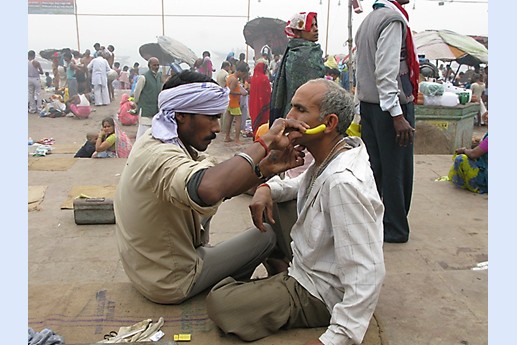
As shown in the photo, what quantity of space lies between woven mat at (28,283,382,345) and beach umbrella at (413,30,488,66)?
12.3 metres

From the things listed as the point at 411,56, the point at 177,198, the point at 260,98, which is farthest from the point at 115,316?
the point at 260,98

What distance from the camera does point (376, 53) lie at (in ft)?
12.2

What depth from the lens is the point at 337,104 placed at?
7.82ft

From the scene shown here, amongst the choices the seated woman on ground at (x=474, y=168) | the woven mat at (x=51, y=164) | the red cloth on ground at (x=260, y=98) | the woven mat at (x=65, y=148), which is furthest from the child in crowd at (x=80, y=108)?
the seated woman on ground at (x=474, y=168)

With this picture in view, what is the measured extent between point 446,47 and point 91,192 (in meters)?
11.2

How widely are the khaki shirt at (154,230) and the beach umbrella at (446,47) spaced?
1234 centimetres

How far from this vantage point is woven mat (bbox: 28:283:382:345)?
2.41 metres

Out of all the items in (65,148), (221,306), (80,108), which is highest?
(221,306)

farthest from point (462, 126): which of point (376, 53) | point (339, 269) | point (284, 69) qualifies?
point (339, 269)

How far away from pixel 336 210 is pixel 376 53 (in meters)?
1.96

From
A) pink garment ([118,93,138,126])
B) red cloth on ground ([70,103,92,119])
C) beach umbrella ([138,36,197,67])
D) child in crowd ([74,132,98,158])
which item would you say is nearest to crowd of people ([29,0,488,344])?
child in crowd ([74,132,98,158])

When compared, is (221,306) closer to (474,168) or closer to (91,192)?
(91,192)

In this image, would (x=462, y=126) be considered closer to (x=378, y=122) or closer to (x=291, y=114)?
(x=378, y=122)

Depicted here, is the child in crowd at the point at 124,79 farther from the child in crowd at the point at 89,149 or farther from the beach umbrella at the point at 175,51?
the child in crowd at the point at 89,149
